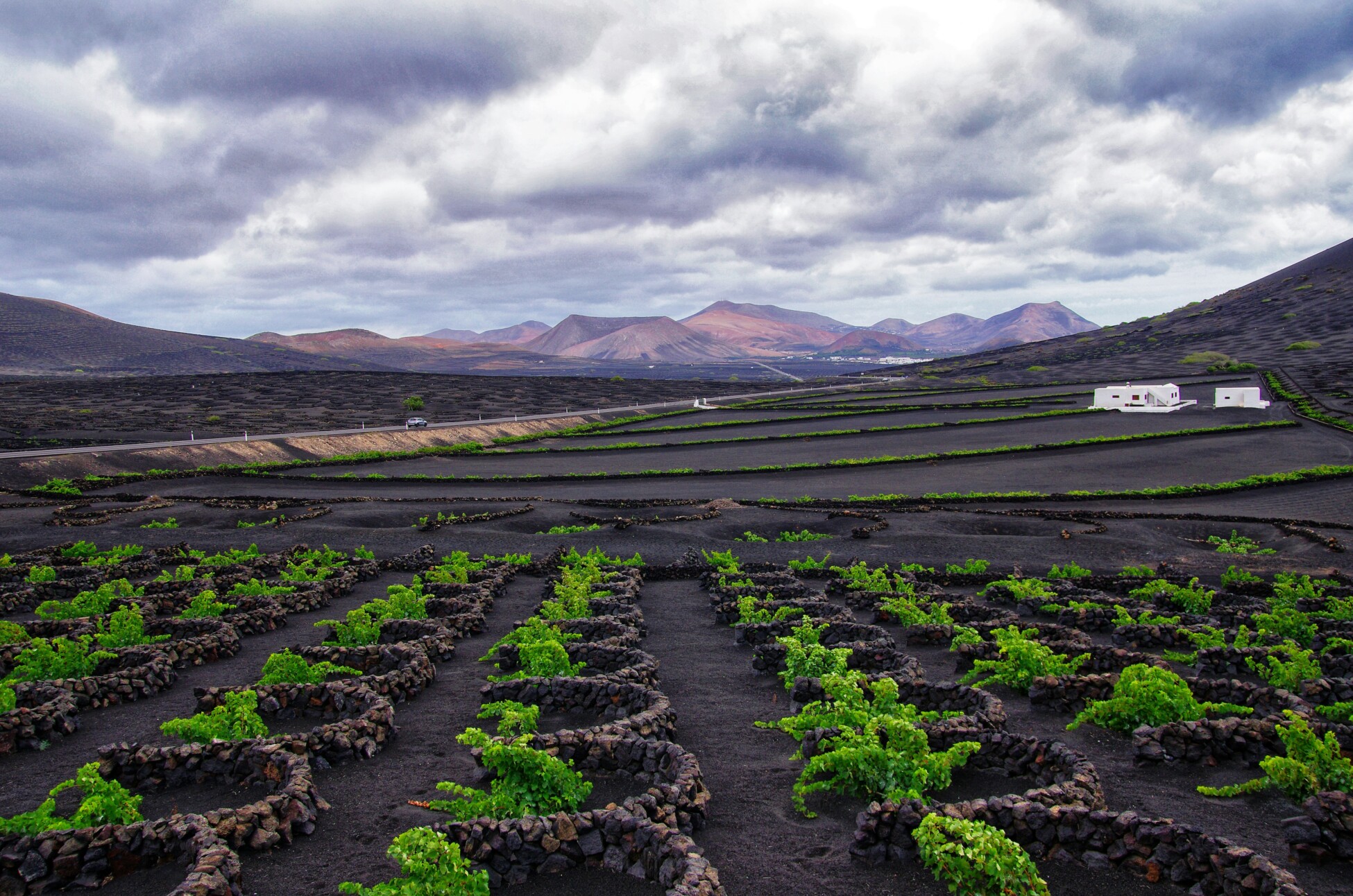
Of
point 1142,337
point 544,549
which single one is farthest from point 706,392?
point 544,549

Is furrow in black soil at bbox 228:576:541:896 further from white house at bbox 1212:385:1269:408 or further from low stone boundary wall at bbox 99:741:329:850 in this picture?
white house at bbox 1212:385:1269:408

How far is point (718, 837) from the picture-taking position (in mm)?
8984

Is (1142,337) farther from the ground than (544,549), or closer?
farther from the ground

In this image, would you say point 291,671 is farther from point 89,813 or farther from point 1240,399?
point 1240,399

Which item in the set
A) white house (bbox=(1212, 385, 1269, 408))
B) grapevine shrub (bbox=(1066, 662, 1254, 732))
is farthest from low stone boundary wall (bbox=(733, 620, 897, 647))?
white house (bbox=(1212, 385, 1269, 408))

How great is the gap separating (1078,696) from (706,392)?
4798 inches

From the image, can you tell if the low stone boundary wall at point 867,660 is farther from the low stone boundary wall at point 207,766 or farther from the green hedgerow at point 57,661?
the green hedgerow at point 57,661

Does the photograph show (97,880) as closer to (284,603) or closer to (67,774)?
(67,774)

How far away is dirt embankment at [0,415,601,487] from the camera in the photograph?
46.1 m

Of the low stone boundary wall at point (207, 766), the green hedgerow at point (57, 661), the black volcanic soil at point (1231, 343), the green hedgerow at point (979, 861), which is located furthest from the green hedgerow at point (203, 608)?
the black volcanic soil at point (1231, 343)

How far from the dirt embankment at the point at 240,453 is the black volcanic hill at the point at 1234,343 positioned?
250 feet

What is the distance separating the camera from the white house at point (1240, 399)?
67500 mm

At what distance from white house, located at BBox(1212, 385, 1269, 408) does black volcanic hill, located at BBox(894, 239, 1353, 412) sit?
195 inches

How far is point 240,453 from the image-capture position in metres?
56.6
